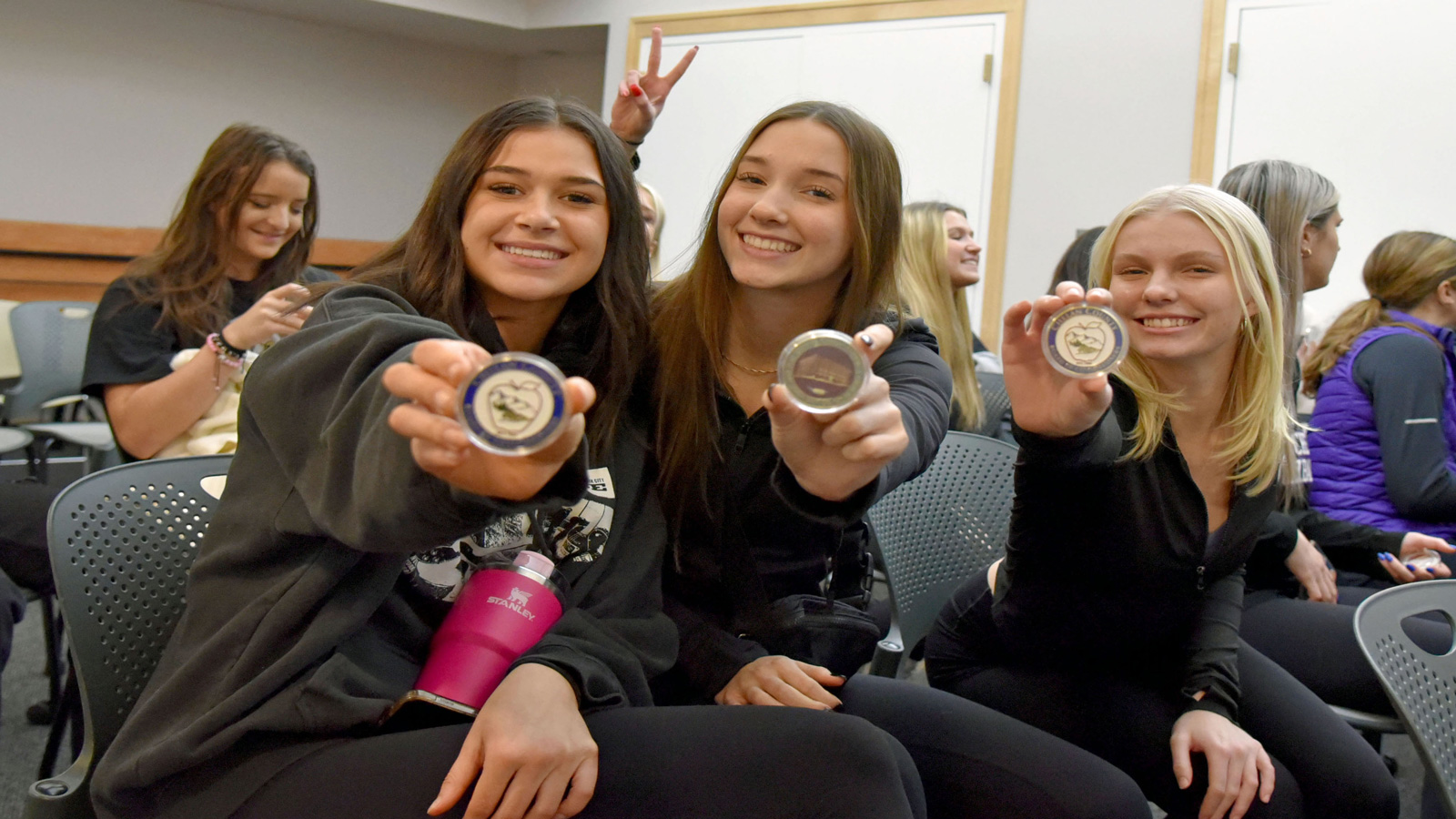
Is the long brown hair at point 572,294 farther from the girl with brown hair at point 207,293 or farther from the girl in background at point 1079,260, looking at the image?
the girl in background at point 1079,260

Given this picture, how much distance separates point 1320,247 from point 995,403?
39.6 inches

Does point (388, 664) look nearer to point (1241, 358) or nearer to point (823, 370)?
point (823, 370)

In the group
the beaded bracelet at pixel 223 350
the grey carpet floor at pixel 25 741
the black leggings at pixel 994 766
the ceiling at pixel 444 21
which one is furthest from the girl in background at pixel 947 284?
the ceiling at pixel 444 21

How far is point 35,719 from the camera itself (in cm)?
280

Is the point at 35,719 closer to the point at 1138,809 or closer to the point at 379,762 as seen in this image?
the point at 379,762

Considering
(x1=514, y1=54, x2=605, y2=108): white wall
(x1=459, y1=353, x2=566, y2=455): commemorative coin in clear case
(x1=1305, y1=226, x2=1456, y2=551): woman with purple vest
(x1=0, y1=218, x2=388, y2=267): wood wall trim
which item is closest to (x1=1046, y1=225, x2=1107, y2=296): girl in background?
(x1=1305, y1=226, x2=1456, y2=551): woman with purple vest

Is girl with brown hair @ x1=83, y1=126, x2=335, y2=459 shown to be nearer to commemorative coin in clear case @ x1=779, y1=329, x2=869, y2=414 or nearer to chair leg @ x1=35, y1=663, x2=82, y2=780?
chair leg @ x1=35, y1=663, x2=82, y2=780

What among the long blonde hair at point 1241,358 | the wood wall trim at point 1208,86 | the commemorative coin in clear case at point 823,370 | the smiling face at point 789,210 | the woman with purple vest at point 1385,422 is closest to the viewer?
the commemorative coin in clear case at point 823,370

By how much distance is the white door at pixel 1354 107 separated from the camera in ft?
15.0

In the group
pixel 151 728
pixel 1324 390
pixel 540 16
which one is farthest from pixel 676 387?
pixel 540 16

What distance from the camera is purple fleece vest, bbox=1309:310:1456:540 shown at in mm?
2650

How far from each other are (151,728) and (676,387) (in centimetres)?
78

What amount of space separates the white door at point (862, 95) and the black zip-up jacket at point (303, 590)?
4.01 meters

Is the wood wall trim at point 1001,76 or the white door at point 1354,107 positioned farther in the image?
the wood wall trim at point 1001,76
